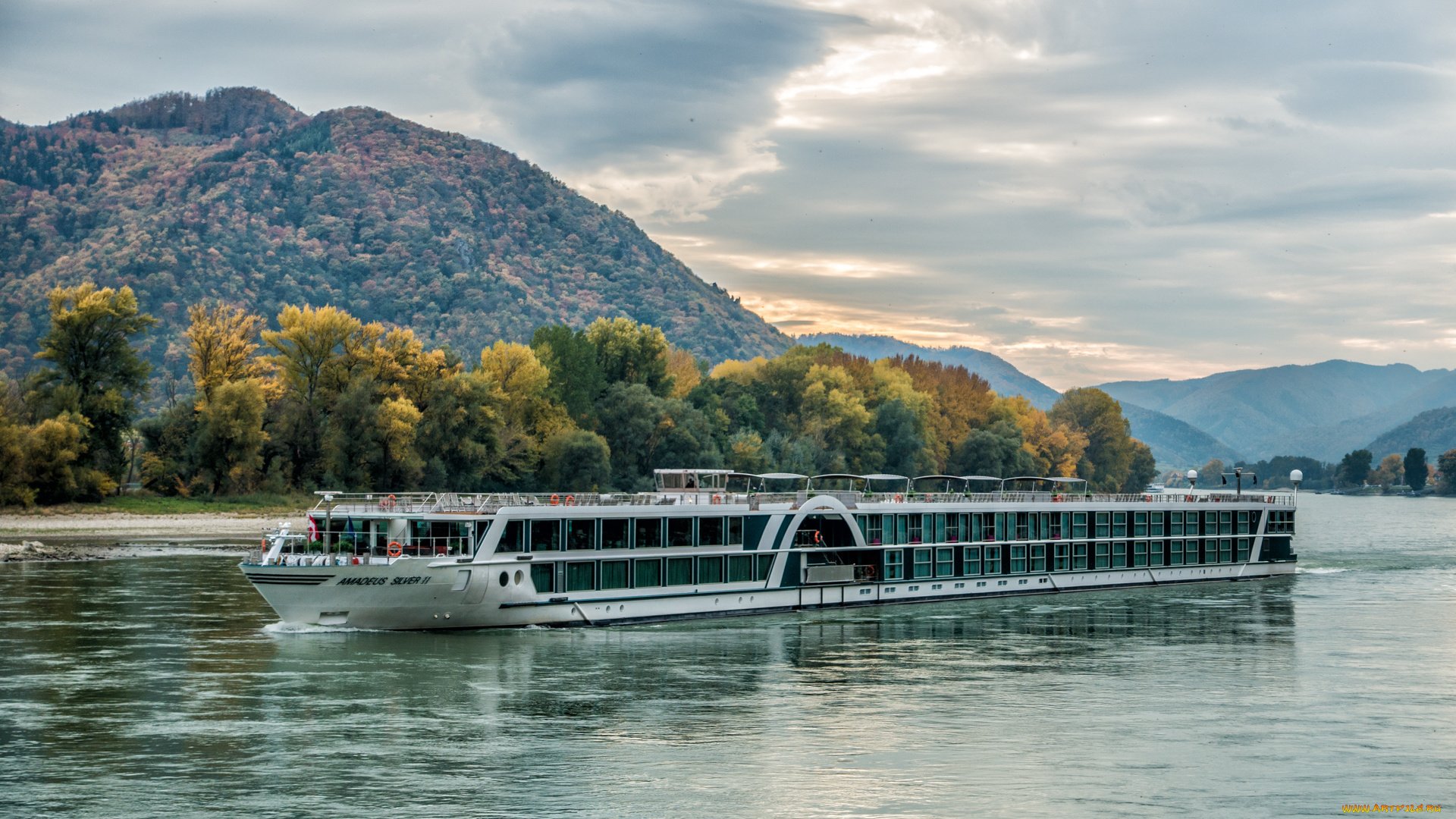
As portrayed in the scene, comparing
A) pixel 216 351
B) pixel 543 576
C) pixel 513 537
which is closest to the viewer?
pixel 513 537

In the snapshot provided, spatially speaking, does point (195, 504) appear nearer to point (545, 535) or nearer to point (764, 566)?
point (764, 566)

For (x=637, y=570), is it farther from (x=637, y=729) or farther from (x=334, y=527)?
(x=637, y=729)

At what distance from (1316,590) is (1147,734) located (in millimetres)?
43184

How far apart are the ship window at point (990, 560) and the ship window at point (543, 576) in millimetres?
24652

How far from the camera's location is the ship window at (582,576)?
4822cm

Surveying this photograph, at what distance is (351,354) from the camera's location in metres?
106

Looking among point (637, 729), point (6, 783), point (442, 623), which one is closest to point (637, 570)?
point (442, 623)

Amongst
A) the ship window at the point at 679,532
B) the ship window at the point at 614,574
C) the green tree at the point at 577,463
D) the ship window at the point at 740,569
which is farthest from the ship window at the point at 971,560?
the green tree at the point at 577,463

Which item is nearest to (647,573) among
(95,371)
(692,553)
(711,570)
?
(692,553)

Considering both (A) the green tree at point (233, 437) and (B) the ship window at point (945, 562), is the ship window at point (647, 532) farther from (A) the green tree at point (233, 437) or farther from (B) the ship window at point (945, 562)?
(A) the green tree at point (233, 437)

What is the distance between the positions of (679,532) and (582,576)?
14.9 ft

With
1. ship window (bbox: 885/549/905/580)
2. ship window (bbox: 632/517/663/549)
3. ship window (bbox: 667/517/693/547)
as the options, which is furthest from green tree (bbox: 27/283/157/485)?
ship window (bbox: 885/549/905/580)

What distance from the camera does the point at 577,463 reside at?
111062 millimetres

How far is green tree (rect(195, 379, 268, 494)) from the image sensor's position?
98312 mm
